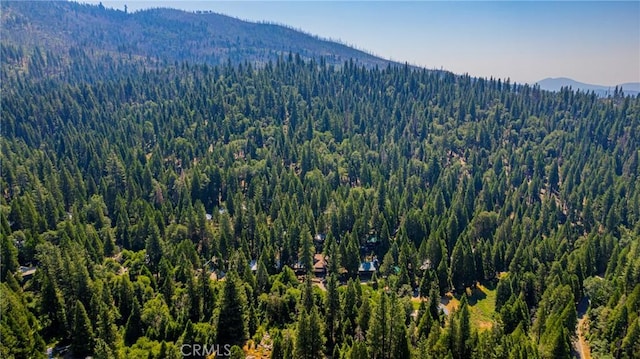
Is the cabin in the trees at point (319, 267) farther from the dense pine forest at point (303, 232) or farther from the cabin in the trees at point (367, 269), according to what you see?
the cabin in the trees at point (367, 269)

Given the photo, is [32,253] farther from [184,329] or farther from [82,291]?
[184,329]

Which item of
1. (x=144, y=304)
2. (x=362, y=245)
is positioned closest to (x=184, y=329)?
(x=144, y=304)

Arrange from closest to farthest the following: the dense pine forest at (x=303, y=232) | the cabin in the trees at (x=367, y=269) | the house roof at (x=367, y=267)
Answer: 1. the dense pine forest at (x=303, y=232)
2. the cabin in the trees at (x=367, y=269)
3. the house roof at (x=367, y=267)

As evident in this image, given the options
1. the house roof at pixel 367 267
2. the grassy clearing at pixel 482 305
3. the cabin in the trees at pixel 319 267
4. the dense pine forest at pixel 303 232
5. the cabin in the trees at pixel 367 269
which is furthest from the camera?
the house roof at pixel 367 267

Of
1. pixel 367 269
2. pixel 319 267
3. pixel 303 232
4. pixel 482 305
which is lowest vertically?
pixel 319 267

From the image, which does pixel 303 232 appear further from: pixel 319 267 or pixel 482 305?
pixel 482 305

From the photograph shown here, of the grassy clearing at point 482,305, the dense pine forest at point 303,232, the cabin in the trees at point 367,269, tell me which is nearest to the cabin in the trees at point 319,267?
the dense pine forest at point 303,232

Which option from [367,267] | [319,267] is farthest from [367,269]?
[319,267]

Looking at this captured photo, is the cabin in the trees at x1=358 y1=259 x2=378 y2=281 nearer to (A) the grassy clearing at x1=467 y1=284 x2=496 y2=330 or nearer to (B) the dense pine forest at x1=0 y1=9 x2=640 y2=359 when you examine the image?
(B) the dense pine forest at x1=0 y1=9 x2=640 y2=359
